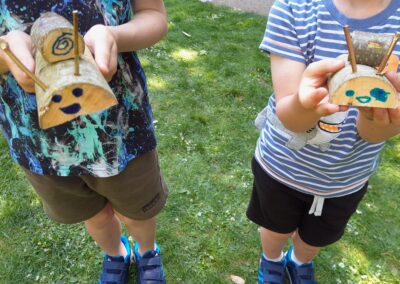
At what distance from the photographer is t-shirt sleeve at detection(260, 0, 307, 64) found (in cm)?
105

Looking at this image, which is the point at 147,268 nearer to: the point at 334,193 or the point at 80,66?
the point at 334,193

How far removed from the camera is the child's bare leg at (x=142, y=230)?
154 centimetres

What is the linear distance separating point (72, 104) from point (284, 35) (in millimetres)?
578

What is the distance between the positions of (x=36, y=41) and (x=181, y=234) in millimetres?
1393

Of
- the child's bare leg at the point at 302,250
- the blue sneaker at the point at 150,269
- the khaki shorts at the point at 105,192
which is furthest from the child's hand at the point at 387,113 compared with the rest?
the blue sneaker at the point at 150,269

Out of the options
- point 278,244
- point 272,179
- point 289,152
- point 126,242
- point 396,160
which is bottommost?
point 396,160

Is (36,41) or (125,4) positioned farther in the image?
(125,4)

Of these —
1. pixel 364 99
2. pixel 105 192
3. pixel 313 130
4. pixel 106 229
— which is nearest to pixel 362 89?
pixel 364 99

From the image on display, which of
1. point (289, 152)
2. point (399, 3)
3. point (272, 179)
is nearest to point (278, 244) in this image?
point (272, 179)

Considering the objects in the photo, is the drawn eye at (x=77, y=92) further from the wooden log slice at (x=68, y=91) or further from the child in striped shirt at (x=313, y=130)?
the child in striped shirt at (x=313, y=130)

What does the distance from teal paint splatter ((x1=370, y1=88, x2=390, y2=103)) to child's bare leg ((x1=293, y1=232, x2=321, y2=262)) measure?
93 cm

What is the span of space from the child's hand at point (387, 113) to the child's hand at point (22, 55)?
0.69m

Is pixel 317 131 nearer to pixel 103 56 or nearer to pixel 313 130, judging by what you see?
pixel 313 130

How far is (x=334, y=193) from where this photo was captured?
1292 mm
